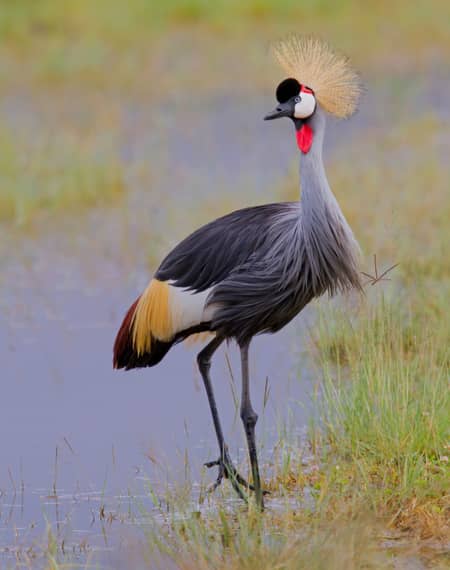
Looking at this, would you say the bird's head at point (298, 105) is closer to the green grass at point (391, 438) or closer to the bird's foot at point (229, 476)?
the green grass at point (391, 438)

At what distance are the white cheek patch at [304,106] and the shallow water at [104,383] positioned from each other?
3.02ft

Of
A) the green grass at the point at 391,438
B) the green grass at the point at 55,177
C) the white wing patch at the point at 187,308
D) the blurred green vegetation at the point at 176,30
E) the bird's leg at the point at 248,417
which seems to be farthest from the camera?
the blurred green vegetation at the point at 176,30

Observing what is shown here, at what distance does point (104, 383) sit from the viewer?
203 inches

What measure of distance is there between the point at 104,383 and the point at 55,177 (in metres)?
2.88

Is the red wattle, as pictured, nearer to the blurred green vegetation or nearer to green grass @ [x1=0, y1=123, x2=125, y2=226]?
green grass @ [x1=0, y1=123, x2=125, y2=226]

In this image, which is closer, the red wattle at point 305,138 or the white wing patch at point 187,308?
the red wattle at point 305,138

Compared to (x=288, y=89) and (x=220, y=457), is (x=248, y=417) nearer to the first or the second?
(x=220, y=457)

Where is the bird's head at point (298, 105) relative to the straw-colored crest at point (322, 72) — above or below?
below

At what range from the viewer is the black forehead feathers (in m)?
3.87

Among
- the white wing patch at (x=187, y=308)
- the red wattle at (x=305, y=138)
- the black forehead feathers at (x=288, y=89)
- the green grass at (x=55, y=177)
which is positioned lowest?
the white wing patch at (x=187, y=308)

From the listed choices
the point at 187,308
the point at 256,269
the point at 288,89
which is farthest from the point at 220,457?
the point at 288,89

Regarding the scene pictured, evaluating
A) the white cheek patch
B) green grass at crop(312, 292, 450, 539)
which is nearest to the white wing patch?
green grass at crop(312, 292, 450, 539)

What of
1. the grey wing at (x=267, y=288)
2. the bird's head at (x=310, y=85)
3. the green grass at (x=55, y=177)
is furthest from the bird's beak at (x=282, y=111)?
the green grass at (x=55, y=177)

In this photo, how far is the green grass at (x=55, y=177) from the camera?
740 cm
